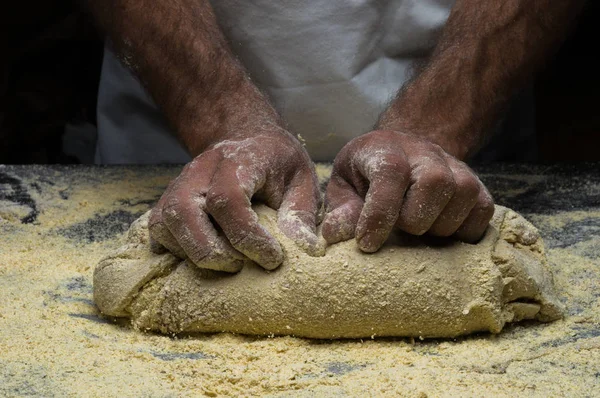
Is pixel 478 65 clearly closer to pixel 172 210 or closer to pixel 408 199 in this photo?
pixel 408 199

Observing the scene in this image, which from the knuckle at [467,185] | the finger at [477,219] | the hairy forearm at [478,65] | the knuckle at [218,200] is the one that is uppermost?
the hairy forearm at [478,65]

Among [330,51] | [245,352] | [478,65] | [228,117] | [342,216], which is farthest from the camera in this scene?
[330,51]

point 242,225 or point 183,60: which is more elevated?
point 183,60

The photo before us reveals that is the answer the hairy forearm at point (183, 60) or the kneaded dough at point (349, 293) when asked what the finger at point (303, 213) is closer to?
the kneaded dough at point (349, 293)

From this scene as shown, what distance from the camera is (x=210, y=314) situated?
1.39m

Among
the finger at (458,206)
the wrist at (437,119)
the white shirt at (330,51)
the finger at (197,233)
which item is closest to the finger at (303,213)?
the finger at (197,233)

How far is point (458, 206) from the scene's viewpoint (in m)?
1.40

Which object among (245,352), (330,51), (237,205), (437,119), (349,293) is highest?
(330,51)

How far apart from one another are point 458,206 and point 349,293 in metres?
0.24

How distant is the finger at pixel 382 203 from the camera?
1358mm

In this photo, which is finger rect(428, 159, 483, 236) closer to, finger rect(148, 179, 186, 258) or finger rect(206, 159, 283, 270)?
finger rect(206, 159, 283, 270)

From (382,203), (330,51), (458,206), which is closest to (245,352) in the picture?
(382,203)

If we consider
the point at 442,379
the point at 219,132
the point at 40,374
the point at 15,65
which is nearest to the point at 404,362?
the point at 442,379

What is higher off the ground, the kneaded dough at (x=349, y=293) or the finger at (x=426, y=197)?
the finger at (x=426, y=197)
